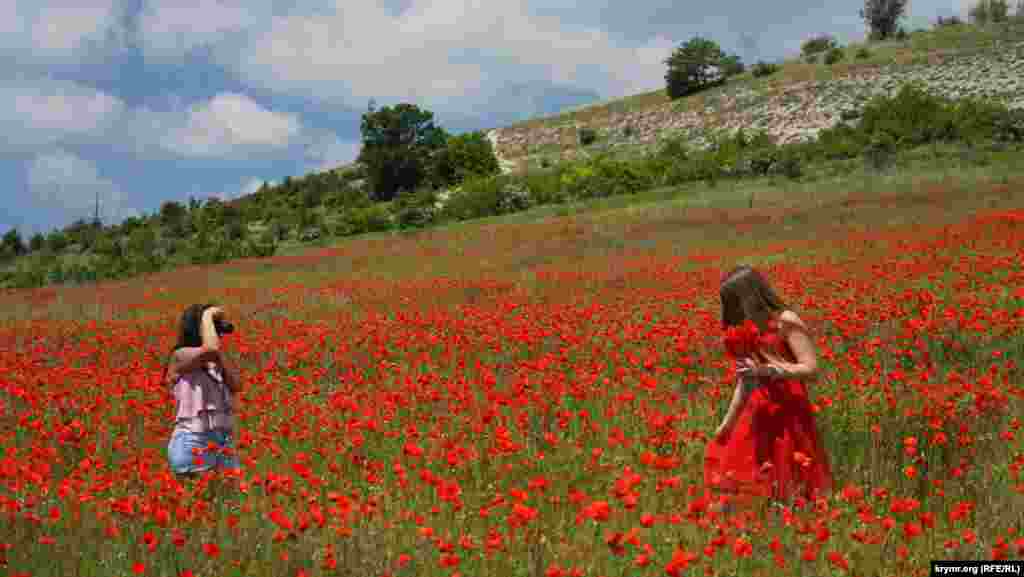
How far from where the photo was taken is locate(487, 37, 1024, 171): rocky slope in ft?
162

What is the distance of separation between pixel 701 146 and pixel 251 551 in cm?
5604

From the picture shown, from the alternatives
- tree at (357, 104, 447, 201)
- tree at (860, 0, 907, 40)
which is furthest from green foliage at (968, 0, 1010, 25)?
tree at (357, 104, 447, 201)

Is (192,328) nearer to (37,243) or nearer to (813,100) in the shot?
(813,100)

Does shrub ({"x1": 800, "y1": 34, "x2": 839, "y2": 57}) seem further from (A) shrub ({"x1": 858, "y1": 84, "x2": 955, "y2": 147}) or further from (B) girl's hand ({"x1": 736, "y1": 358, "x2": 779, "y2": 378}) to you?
(B) girl's hand ({"x1": 736, "y1": 358, "x2": 779, "y2": 378})

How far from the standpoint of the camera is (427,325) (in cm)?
1140

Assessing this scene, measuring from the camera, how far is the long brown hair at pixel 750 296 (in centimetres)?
459

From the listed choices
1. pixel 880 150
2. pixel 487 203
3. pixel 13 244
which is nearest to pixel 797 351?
pixel 880 150

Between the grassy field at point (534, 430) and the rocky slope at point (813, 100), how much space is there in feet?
123

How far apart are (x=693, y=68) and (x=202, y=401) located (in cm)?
7653

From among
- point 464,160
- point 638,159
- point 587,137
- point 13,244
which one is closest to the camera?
point 638,159

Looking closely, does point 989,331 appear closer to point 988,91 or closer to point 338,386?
point 338,386

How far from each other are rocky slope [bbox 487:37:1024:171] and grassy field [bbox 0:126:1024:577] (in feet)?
123

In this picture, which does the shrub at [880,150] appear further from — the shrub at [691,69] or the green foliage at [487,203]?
the shrub at [691,69]

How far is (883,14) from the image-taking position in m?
95.4
